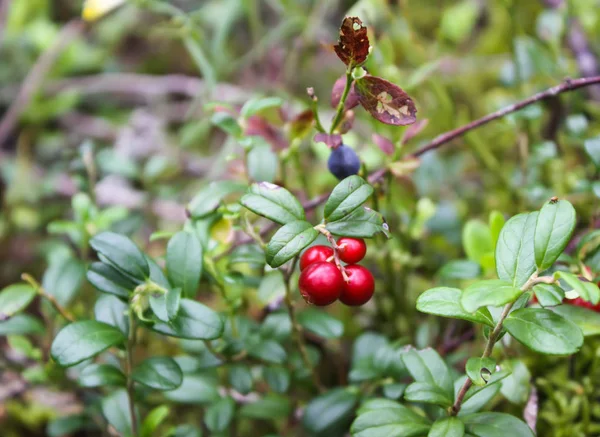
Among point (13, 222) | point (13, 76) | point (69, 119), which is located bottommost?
point (13, 222)

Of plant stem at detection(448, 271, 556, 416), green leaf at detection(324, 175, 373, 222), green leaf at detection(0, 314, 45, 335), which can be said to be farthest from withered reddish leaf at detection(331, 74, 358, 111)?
green leaf at detection(0, 314, 45, 335)

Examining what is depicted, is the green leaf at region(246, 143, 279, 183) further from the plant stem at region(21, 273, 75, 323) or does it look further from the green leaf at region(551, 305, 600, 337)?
the green leaf at region(551, 305, 600, 337)

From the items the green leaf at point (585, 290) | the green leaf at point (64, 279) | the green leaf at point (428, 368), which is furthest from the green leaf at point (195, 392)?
the green leaf at point (585, 290)

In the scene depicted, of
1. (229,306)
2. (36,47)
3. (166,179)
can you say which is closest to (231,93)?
(166,179)

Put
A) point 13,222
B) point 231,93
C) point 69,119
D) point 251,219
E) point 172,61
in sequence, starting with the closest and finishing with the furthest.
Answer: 1. point 251,219
2. point 13,222
3. point 231,93
4. point 69,119
5. point 172,61

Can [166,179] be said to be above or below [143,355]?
above

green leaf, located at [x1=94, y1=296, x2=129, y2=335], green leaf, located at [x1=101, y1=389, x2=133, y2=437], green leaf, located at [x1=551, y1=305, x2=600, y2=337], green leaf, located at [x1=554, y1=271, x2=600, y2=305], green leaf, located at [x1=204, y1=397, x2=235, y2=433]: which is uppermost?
green leaf, located at [x1=554, y1=271, x2=600, y2=305]

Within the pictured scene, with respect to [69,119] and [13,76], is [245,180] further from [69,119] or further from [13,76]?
[13,76]
